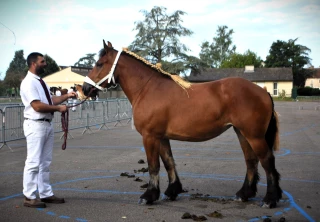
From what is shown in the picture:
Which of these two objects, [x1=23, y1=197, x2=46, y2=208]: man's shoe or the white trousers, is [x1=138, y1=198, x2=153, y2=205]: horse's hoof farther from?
the white trousers

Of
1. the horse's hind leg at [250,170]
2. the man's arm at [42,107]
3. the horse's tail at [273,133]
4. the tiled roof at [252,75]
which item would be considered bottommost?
the horse's hind leg at [250,170]

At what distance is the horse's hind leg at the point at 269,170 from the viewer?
5609mm

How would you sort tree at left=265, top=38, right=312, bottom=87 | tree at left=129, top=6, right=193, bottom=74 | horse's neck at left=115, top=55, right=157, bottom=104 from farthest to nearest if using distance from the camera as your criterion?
1. tree at left=265, top=38, right=312, bottom=87
2. tree at left=129, top=6, right=193, bottom=74
3. horse's neck at left=115, top=55, right=157, bottom=104

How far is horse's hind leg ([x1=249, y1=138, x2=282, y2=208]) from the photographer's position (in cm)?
561

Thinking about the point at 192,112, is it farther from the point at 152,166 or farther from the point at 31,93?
the point at 31,93

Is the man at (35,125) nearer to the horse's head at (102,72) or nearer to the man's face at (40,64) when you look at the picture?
the man's face at (40,64)

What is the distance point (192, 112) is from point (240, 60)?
261 feet

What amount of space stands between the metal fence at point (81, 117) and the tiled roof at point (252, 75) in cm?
4712

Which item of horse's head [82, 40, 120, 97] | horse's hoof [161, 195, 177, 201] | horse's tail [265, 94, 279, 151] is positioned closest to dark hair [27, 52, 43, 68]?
horse's head [82, 40, 120, 97]

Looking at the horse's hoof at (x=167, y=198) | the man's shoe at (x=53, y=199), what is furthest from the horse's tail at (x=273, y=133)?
the man's shoe at (x=53, y=199)

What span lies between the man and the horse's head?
2.01 feet

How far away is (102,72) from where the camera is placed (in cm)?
613

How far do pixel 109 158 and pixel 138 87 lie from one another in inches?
179

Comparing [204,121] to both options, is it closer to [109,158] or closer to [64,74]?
[109,158]
